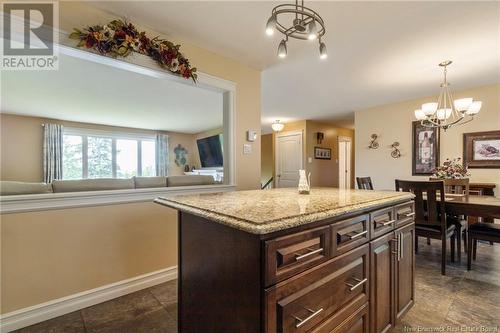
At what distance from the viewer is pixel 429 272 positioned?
8.16 feet

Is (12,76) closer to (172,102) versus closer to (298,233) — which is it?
(172,102)

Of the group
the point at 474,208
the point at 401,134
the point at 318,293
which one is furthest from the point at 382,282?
the point at 401,134

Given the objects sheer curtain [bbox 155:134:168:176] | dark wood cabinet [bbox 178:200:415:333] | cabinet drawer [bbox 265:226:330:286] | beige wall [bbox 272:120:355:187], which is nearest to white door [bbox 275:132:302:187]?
beige wall [bbox 272:120:355:187]

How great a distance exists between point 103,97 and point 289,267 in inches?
177

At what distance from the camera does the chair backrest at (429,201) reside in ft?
7.80

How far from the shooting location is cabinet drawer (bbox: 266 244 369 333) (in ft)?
2.74

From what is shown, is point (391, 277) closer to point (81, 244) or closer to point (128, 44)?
point (81, 244)

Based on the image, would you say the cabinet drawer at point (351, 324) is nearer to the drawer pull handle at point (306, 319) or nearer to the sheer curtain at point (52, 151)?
the drawer pull handle at point (306, 319)

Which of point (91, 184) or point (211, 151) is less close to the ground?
point (211, 151)

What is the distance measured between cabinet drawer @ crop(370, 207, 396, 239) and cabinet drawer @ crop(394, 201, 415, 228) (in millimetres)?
70

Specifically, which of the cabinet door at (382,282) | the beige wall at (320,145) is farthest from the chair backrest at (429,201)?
the beige wall at (320,145)

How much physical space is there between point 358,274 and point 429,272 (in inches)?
75.3

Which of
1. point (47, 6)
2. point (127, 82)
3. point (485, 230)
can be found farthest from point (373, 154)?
point (47, 6)

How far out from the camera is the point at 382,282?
1370 mm
